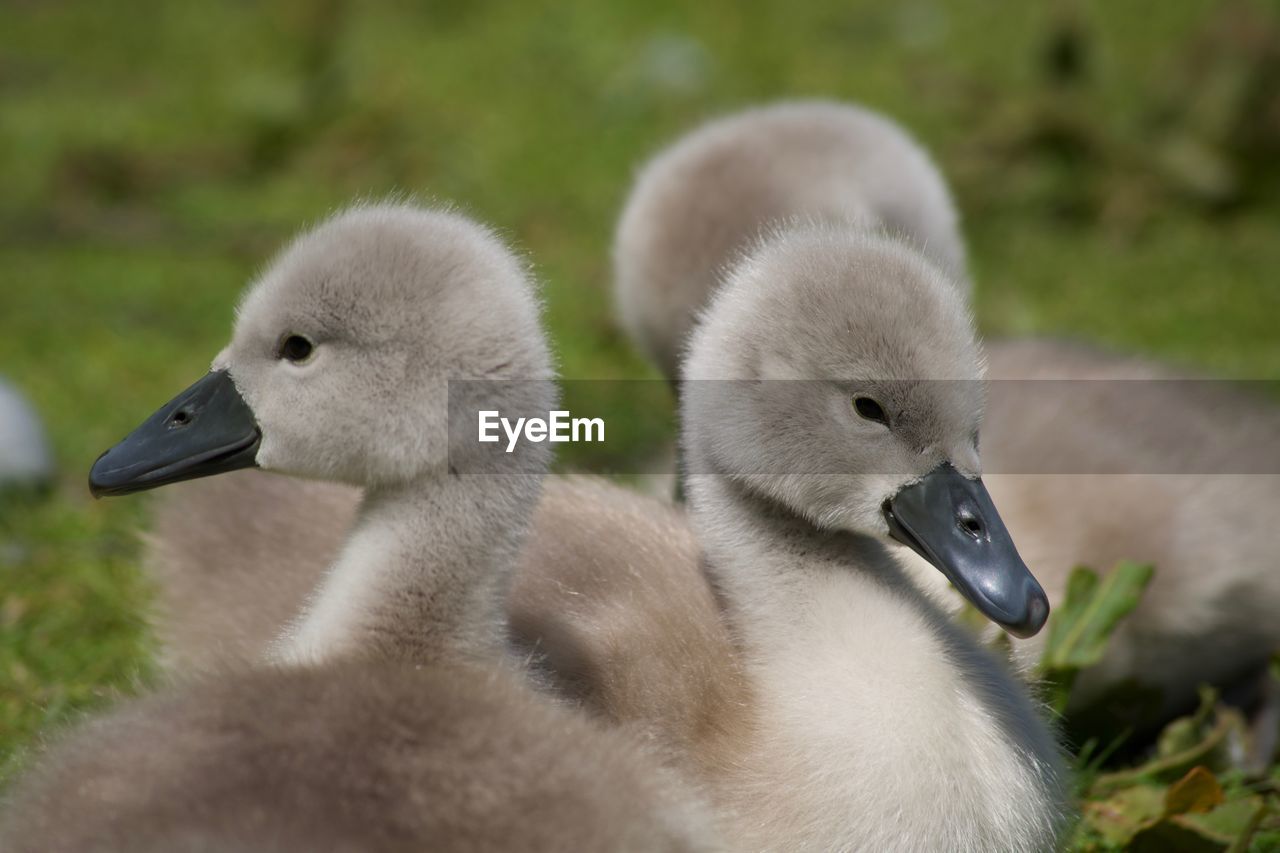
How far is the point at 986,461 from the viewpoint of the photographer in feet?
9.67

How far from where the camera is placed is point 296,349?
79.2 inches

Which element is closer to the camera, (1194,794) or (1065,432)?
(1194,794)

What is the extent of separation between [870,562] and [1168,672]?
1.07 meters

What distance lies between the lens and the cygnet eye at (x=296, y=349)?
78.8 inches

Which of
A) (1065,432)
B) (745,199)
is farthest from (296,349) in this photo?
(1065,432)

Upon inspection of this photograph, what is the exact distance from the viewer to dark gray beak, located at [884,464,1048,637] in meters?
1.86

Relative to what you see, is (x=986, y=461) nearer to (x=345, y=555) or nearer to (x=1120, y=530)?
(x=1120, y=530)

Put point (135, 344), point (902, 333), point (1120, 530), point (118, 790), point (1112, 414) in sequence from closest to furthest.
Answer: point (118, 790)
point (902, 333)
point (1120, 530)
point (1112, 414)
point (135, 344)

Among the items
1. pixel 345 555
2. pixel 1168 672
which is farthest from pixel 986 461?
pixel 345 555

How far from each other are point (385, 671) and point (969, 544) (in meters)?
0.71

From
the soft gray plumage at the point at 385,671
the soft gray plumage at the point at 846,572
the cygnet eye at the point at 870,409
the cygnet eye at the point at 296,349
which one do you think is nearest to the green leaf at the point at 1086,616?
the soft gray plumage at the point at 846,572

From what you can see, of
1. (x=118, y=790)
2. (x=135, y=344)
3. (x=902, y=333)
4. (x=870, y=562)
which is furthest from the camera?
(x=135, y=344)
